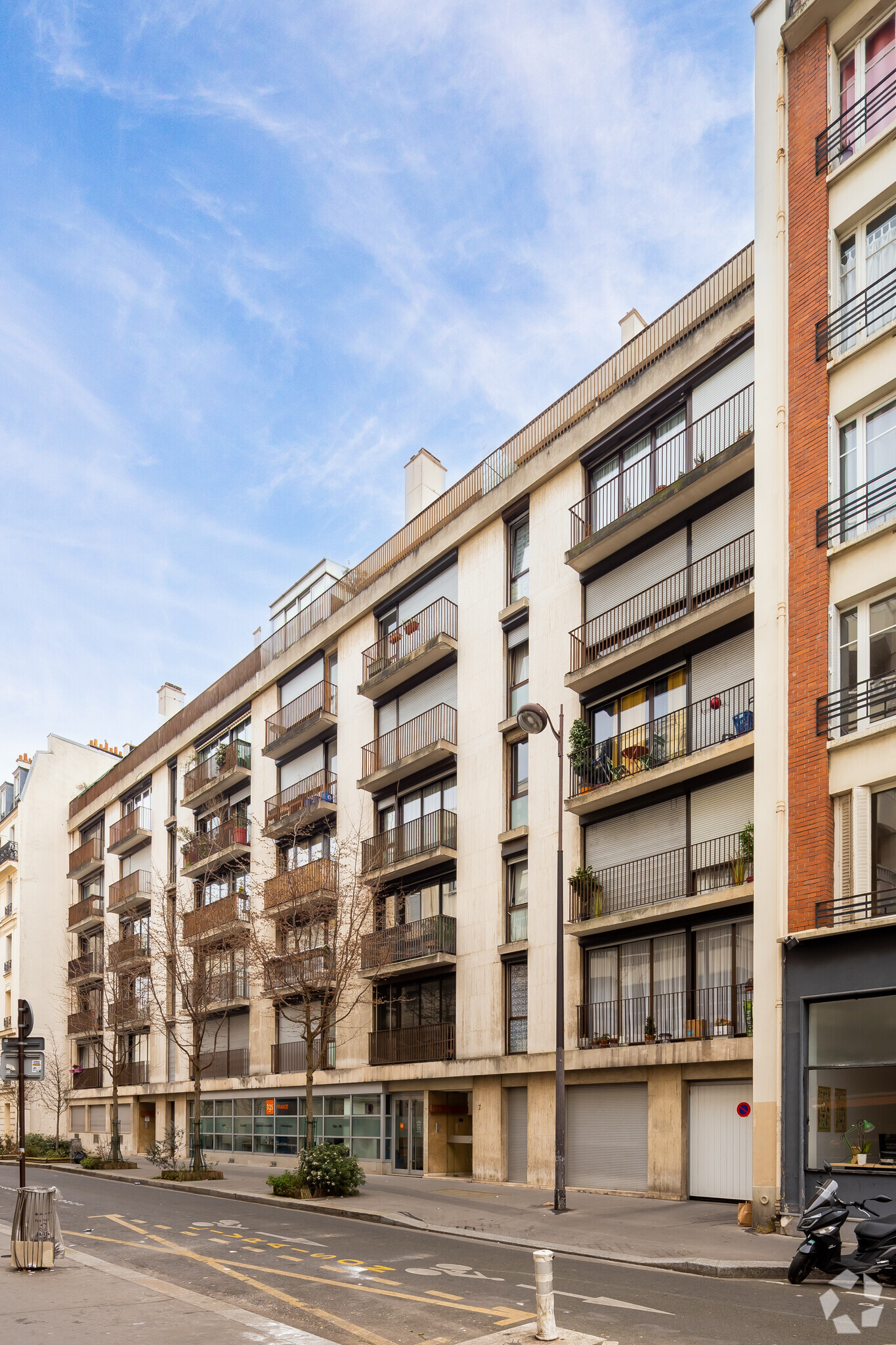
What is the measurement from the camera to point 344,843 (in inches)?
1228

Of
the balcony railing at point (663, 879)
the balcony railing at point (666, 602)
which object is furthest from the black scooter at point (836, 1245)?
the balcony railing at point (666, 602)

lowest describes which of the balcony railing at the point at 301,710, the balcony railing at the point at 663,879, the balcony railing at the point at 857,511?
the balcony railing at the point at 663,879

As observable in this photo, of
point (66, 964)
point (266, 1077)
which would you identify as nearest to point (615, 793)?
point (266, 1077)

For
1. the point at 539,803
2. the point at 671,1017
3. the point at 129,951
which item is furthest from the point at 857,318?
the point at 129,951

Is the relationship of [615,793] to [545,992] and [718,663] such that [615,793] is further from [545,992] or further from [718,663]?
[545,992]

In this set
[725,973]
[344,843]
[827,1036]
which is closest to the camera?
[827,1036]

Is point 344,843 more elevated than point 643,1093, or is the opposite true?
point 344,843

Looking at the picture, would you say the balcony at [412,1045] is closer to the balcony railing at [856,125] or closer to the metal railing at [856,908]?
the metal railing at [856,908]

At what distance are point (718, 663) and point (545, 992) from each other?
7727 millimetres

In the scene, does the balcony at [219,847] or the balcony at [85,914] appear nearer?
the balcony at [219,847]

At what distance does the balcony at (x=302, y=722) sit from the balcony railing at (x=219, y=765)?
1.83 meters

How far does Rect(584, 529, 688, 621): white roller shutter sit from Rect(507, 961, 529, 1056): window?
772cm

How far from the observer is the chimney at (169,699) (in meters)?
57.1

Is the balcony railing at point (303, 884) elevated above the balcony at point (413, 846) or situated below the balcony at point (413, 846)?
below
